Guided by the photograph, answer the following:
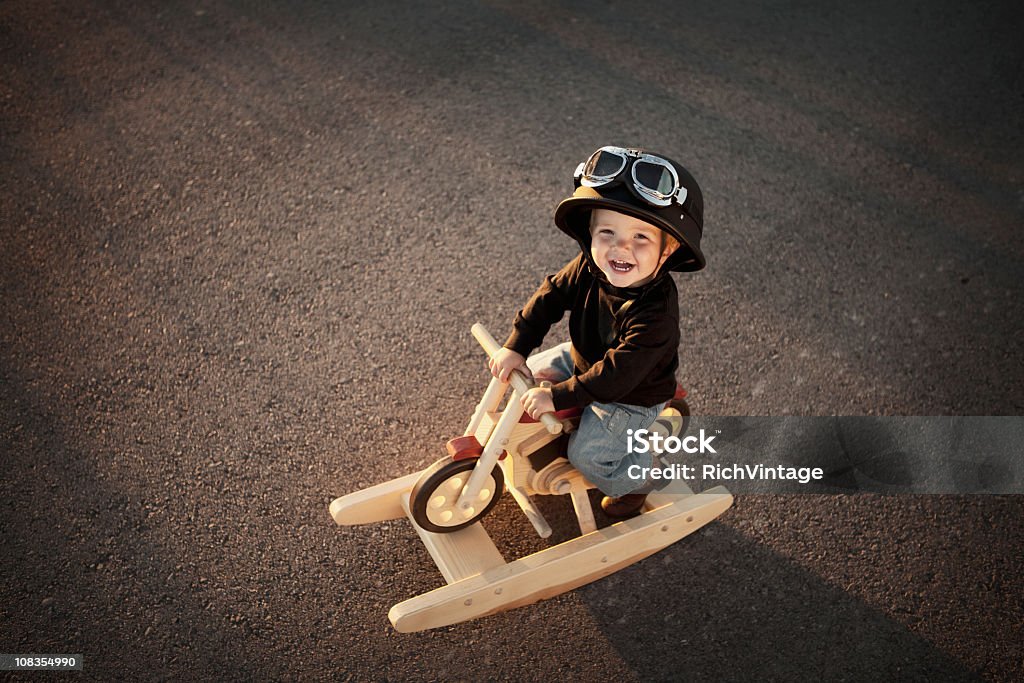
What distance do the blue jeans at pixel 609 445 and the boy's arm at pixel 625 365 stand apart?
15 cm

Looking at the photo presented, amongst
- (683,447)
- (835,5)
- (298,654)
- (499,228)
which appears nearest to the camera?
(298,654)

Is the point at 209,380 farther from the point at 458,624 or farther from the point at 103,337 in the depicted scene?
the point at 458,624

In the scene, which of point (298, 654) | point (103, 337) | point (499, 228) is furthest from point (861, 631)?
point (103, 337)

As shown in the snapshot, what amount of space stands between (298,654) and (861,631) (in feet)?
6.04

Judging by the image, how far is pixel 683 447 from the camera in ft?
11.6

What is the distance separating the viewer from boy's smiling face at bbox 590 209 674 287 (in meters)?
2.49

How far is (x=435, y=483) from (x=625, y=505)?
73 centimetres

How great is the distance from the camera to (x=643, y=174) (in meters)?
2.39

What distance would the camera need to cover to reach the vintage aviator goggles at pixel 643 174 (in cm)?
239

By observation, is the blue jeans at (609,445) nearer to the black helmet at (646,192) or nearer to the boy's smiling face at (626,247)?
the boy's smiling face at (626,247)

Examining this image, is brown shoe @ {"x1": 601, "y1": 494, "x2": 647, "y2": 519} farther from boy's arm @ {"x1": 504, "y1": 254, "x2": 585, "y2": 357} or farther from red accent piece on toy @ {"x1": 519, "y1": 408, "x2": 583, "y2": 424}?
boy's arm @ {"x1": 504, "y1": 254, "x2": 585, "y2": 357}

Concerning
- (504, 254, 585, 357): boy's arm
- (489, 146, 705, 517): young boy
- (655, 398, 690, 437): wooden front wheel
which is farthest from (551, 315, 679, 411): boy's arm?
(655, 398, 690, 437): wooden front wheel

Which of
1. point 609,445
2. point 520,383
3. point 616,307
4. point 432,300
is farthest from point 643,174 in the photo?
point 432,300

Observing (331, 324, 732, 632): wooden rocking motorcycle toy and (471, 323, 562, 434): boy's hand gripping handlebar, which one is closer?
(471, 323, 562, 434): boy's hand gripping handlebar
